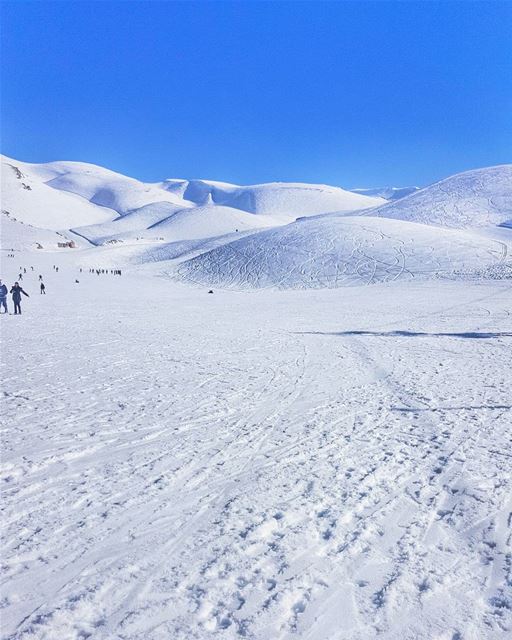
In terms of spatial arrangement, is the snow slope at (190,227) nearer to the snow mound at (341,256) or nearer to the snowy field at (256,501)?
the snow mound at (341,256)

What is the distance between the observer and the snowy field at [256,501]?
3.25 m

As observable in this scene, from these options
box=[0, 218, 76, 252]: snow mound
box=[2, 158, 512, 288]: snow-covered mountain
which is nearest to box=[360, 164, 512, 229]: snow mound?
box=[2, 158, 512, 288]: snow-covered mountain

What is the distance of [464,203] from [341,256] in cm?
5587

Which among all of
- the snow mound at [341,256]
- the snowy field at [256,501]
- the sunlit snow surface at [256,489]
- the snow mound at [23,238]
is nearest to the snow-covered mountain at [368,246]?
the snow mound at [341,256]

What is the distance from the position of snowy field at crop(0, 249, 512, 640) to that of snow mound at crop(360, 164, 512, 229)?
84.5 meters

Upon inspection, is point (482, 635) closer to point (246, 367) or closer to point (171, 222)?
point (246, 367)

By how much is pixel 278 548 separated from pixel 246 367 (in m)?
7.13

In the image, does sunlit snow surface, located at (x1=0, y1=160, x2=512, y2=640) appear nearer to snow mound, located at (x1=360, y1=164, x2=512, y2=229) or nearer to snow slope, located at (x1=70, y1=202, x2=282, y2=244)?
snow mound, located at (x1=360, y1=164, x2=512, y2=229)

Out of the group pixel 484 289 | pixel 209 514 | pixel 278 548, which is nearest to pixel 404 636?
pixel 278 548

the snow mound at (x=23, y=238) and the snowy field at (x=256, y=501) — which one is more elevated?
the snow mound at (x=23, y=238)

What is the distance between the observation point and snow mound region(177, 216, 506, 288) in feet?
160

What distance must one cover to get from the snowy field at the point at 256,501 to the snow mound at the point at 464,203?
84469 millimetres

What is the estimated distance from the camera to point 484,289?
34188mm

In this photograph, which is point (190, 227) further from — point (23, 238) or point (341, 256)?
point (341, 256)
